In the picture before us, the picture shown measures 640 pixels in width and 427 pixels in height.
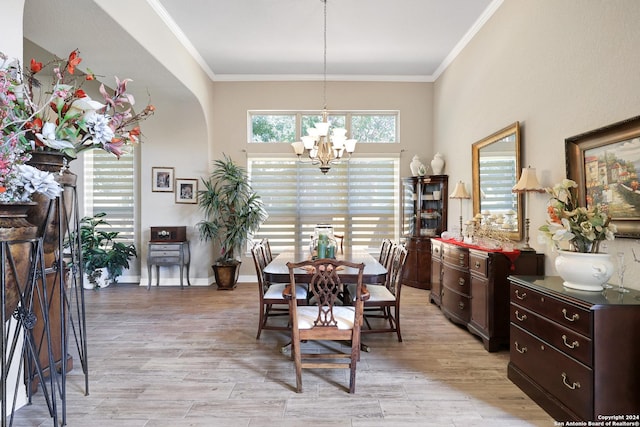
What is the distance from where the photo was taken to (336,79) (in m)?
5.90

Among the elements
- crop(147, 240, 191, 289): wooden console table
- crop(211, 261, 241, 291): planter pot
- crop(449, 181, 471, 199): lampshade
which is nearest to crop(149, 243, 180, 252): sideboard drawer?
crop(147, 240, 191, 289): wooden console table

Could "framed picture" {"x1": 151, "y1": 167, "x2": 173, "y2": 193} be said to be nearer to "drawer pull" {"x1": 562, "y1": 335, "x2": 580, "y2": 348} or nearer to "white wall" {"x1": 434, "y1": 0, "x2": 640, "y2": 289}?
"white wall" {"x1": 434, "y1": 0, "x2": 640, "y2": 289}

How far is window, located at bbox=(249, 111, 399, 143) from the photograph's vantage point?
6047 millimetres

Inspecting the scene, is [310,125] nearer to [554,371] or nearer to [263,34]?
[263,34]

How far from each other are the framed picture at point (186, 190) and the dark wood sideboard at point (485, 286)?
4132 mm

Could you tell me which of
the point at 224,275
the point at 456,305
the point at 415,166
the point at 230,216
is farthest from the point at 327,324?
the point at 415,166

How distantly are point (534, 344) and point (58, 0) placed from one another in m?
4.43

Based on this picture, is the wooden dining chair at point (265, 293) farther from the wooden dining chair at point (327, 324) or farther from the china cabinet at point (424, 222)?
the china cabinet at point (424, 222)

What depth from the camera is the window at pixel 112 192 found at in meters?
6.01

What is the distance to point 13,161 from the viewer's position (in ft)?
4.60

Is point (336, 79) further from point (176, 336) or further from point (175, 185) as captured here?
point (176, 336)

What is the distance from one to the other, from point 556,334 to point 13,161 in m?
2.91

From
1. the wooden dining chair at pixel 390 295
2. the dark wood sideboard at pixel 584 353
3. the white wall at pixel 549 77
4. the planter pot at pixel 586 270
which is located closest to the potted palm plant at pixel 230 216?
the wooden dining chair at pixel 390 295

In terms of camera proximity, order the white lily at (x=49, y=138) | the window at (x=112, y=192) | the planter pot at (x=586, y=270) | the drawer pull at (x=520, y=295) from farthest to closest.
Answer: the window at (x=112, y=192)
the drawer pull at (x=520, y=295)
the planter pot at (x=586, y=270)
the white lily at (x=49, y=138)
